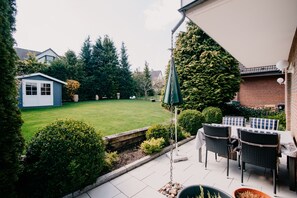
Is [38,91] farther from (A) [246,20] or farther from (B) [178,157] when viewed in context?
(A) [246,20]

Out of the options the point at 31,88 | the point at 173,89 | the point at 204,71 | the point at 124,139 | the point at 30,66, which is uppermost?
the point at 30,66

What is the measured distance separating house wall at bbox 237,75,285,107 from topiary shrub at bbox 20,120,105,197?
14233mm

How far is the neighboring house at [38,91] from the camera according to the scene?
1280cm

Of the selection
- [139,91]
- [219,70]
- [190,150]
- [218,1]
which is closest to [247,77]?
[219,70]

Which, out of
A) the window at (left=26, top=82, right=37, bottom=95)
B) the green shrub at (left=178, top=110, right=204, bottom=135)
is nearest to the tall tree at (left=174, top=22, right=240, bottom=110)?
the green shrub at (left=178, top=110, right=204, bottom=135)

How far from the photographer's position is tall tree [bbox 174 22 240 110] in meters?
9.16

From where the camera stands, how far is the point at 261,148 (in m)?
3.02

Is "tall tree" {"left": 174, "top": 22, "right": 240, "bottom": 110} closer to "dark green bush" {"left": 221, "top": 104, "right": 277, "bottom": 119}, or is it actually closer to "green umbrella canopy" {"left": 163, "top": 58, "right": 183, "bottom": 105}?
"dark green bush" {"left": 221, "top": 104, "right": 277, "bottom": 119}

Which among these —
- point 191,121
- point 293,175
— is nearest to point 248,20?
point 293,175

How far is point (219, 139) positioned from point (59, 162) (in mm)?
3351

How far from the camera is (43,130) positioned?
297 cm

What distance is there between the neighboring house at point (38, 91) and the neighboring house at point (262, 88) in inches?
663

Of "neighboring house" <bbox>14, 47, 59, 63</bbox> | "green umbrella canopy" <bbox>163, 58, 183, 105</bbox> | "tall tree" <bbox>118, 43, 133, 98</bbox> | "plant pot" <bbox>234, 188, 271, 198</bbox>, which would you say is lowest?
"plant pot" <bbox>234, 188, 271, 198</bbox>

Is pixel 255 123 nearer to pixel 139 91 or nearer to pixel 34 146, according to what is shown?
pixel 34 146
